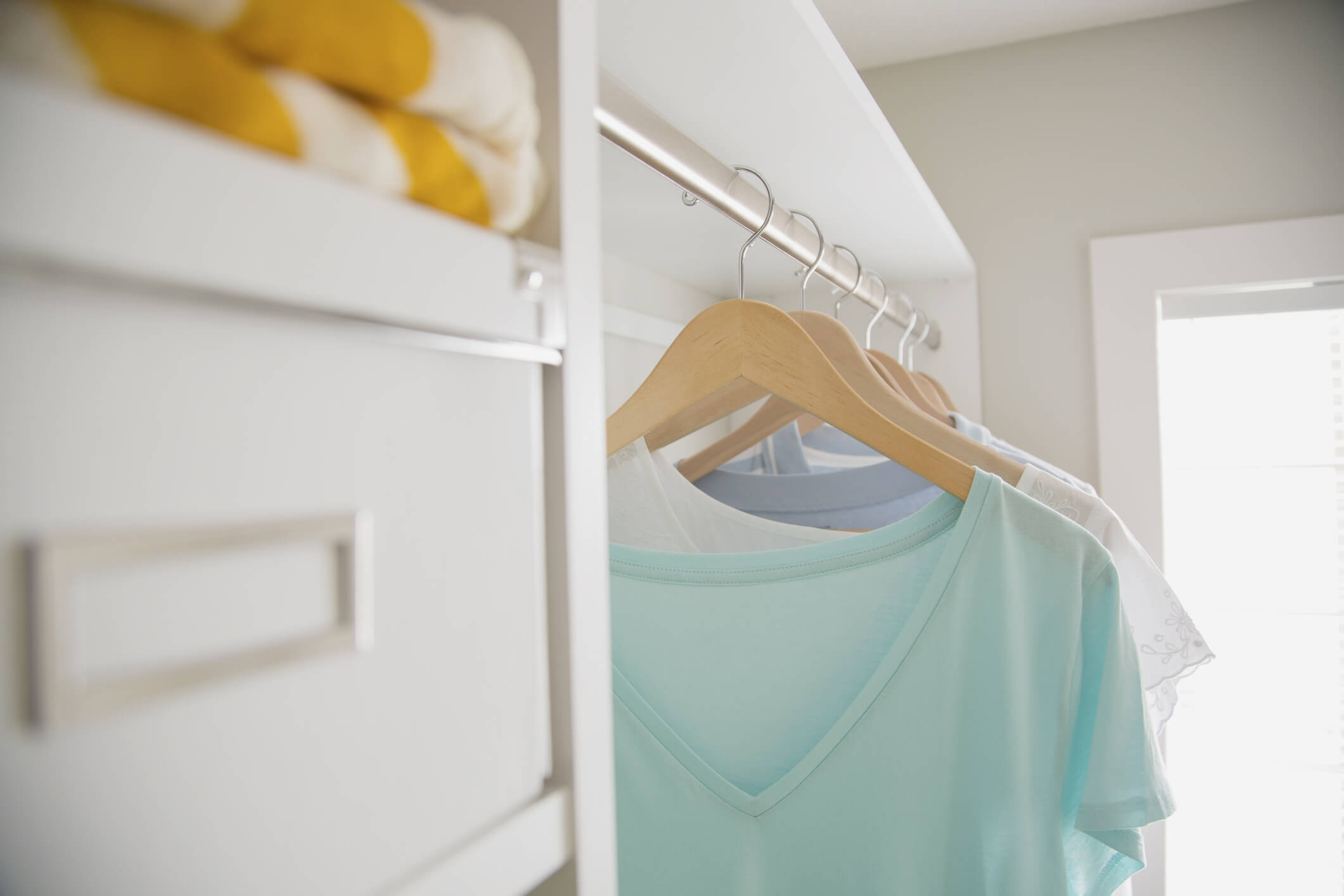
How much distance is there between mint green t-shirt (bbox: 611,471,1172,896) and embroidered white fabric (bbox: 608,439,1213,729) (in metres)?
0.10

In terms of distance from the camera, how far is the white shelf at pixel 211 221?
0.46ft

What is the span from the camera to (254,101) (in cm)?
17

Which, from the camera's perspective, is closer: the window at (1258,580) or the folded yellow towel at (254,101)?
the folded yellow towel at (254,101)

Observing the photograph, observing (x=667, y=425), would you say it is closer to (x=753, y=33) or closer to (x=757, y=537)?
(x=757, y=537)

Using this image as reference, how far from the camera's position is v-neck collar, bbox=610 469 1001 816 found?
0.62 meters

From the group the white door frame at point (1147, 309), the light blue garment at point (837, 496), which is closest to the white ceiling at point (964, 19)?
the white door frame at point (1147, 309)

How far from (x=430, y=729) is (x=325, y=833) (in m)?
0.04

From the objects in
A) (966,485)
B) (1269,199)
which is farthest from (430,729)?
(1269,199)

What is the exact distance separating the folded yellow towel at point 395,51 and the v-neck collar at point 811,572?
0.49m

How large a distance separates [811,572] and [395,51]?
1.84 ft

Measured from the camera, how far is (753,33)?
0.60m

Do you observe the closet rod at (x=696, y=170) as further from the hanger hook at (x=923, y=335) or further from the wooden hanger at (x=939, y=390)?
the hanger hook at (x=923, y=335)

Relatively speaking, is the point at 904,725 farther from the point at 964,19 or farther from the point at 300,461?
the point at 964,19

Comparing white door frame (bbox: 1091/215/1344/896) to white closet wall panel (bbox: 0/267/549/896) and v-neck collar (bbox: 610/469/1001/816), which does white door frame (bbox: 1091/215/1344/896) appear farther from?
white closet wall panel (bbox: 0/267/549/896)
